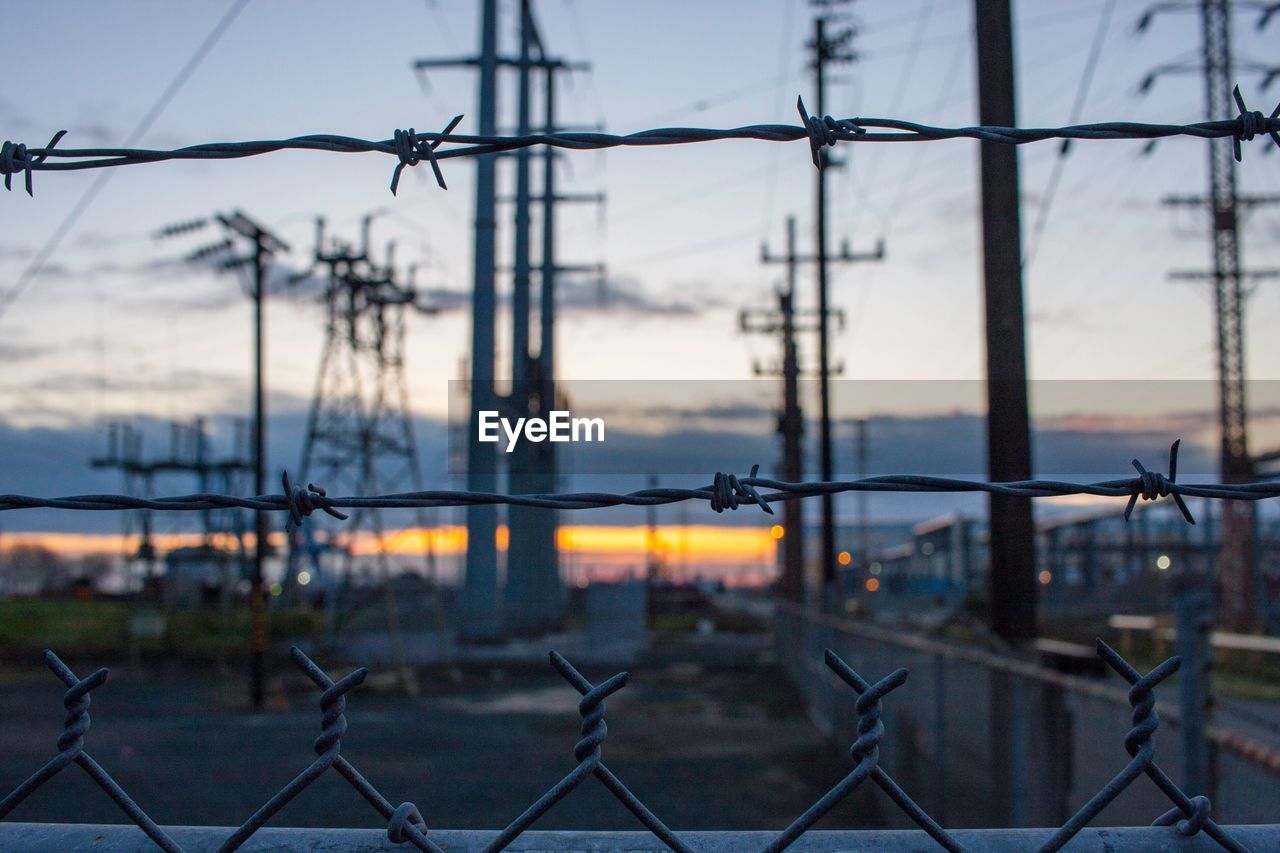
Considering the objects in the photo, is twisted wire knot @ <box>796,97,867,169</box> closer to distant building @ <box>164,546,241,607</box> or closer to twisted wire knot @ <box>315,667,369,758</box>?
twisted wire knot @ <box>315,667,369,758</box>

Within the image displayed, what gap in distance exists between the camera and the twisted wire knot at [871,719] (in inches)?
61.2

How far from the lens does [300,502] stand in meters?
1.79

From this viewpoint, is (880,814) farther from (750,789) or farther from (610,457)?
(610,457)

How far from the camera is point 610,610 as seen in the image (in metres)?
31.3

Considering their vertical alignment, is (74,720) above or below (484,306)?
below

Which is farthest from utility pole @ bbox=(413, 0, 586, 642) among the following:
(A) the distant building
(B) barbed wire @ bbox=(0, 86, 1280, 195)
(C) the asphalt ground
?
(B) barbed wire @ bbox=(0, 86, 1280, 195)

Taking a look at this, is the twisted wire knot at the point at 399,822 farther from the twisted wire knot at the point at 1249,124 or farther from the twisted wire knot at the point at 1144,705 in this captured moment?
the twisted wire knot at the point at 1249,124

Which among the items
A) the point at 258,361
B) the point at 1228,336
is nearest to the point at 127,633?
the point at 258,361

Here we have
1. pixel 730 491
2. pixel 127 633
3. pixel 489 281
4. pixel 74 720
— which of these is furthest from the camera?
pixel 127 633

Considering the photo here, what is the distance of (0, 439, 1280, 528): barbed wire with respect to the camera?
5.63 ft

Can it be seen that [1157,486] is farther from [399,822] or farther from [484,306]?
[484,306]

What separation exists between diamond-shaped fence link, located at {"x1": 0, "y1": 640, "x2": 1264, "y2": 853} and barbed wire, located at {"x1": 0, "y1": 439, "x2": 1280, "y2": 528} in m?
0.25

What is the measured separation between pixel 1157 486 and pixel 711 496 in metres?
0.64

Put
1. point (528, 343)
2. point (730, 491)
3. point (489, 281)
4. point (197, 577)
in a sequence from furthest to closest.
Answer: point (197, 577)
point (528, 343)
point (489, 281)
point (730, 491)
